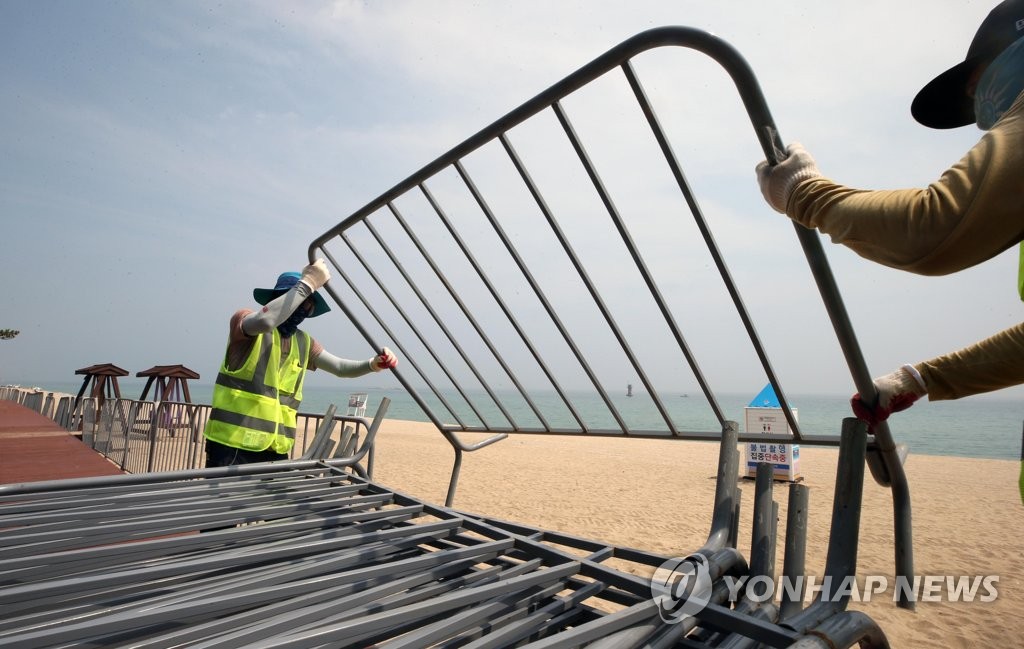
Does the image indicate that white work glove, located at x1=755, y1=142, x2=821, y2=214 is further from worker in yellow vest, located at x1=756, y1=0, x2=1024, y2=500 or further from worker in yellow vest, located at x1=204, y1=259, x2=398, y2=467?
worker in yellow vest, located at x1=204, y1=259, x2=398, y2=467

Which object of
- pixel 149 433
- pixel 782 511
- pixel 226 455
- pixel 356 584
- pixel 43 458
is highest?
pixel 356 584

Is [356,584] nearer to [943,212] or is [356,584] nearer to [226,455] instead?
[943,212]

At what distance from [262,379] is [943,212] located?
3427mm

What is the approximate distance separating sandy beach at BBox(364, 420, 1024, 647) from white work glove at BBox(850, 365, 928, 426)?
2998 millimetres

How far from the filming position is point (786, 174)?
46.1 inches

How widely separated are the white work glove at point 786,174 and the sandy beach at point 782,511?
355 cm

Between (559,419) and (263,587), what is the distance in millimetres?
49710

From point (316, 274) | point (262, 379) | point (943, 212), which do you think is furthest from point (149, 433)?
point (943, 212)

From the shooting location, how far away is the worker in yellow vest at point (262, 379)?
3213 mm

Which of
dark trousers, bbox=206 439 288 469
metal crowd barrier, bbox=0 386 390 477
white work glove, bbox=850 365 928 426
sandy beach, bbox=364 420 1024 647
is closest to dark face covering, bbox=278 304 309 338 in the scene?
dark trousers, bbox=206 439 288 469

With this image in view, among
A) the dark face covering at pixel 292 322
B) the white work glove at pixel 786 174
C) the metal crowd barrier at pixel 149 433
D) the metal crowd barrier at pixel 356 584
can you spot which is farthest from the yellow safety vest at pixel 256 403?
the white work glove at pixel 786 174

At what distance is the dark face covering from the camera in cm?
363

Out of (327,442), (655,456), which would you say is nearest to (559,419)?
(655,456)

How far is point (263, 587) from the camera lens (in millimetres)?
1070
